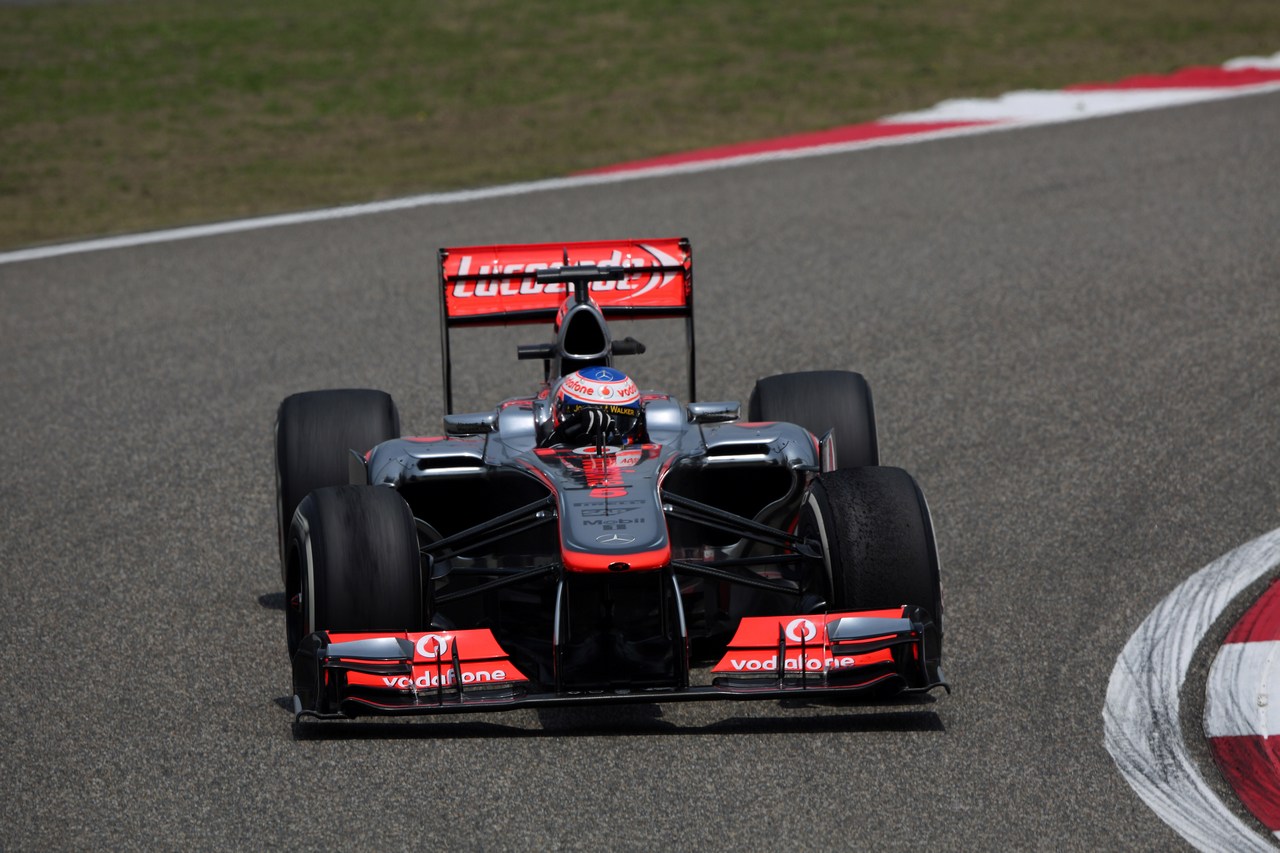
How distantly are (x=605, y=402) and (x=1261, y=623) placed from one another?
251cm

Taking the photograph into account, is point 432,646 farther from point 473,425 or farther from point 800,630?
point 473,425

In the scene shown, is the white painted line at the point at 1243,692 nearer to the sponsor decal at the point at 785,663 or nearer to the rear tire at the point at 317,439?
the sponsor decal at the point at 785,663

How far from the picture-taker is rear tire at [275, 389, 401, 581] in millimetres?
6996

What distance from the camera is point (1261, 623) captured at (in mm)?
6512

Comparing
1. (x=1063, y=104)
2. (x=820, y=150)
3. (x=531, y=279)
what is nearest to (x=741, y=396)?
(x=531, y=279)

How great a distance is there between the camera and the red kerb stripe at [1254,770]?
16.9 feet

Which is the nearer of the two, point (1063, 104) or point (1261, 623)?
point (1261, 623)

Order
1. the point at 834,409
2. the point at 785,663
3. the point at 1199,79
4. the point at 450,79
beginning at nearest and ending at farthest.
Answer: the point at 785,663, the point at 834,409, the point at 1199,79, the point at 450,79

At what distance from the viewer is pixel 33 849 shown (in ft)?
16.5

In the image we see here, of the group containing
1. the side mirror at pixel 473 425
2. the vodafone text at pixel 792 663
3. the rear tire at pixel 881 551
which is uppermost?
the side mirror at pixel 473 425

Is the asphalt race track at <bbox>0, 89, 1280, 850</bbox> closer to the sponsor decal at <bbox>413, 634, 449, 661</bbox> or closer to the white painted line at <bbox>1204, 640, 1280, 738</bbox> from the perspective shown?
the white painted line at <bbox>1204, 640, 1280, 738</bbox>

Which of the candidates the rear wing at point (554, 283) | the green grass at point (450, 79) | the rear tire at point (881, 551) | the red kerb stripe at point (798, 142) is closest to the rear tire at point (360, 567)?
the rear tire at point (881, 551)

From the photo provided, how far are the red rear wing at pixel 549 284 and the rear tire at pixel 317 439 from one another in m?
0.67

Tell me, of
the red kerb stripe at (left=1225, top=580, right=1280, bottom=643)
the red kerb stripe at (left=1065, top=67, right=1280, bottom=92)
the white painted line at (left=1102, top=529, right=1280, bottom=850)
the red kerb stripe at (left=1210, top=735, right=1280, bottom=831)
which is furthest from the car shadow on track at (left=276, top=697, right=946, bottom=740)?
the red kerb stripe at (left=1065, top=67, right=1280, bottom=92)
